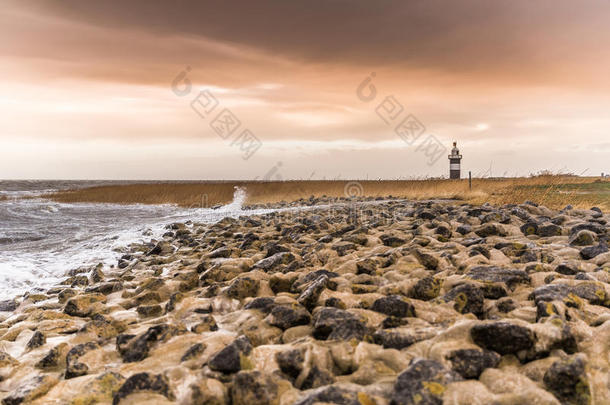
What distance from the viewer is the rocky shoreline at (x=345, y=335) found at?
2281 mm

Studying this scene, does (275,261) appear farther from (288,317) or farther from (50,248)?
(50,248)

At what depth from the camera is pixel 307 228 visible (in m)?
8.87

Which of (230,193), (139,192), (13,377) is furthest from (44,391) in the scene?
(139,192)

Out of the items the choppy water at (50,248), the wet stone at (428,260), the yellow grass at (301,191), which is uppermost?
the yellow grass at (301,191)

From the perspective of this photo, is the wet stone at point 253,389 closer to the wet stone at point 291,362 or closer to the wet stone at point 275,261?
the wet stone at point 291,362

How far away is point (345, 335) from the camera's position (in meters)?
2.90

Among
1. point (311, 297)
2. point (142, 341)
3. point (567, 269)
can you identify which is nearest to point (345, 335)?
point (311, 297)

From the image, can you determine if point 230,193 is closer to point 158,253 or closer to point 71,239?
point 71,239

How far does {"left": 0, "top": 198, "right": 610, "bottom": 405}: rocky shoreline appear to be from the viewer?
2.28m

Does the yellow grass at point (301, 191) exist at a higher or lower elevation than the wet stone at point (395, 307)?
higher

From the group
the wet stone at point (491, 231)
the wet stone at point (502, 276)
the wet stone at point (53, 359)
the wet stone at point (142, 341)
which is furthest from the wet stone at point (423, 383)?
the wet stone at point (491, 231)

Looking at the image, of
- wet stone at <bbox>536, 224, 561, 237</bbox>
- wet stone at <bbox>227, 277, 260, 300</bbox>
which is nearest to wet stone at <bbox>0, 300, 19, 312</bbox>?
wet stone at <bbox>227, 277, 260, 300</bbox>

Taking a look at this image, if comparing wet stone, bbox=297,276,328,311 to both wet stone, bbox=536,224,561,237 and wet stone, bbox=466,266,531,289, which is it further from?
wet stone, bbox=536,224,561,237

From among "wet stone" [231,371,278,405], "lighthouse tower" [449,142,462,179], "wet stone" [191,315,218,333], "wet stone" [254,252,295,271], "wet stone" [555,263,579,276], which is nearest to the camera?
"wet stone" [231,371,278,405]
